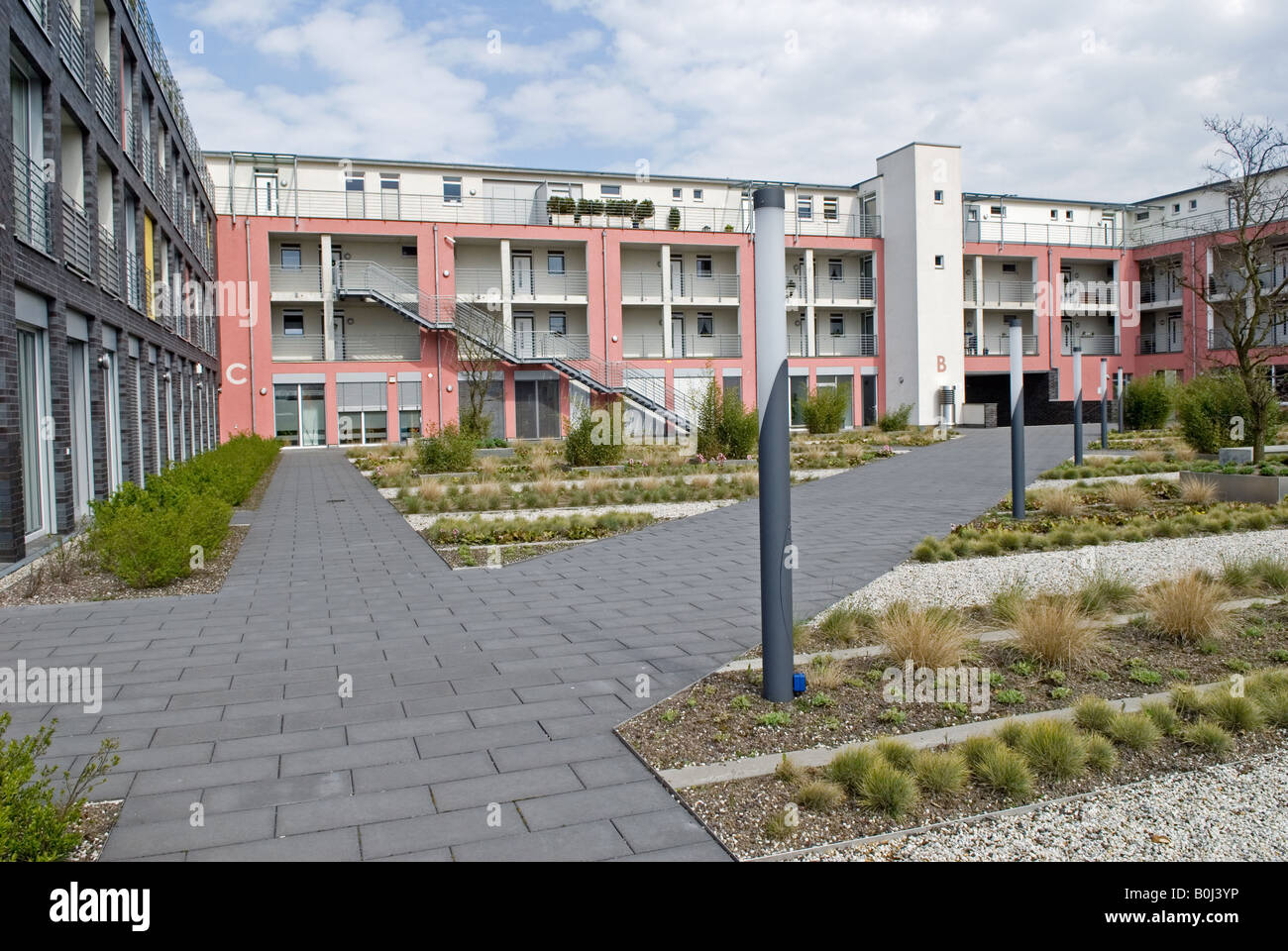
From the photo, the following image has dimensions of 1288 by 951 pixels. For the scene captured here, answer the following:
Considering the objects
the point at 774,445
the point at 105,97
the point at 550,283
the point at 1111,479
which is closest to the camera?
the point at 774,445

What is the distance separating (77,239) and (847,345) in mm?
36971

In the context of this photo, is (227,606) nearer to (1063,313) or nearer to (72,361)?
(72,361)

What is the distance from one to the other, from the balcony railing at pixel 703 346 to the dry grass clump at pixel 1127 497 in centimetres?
2960

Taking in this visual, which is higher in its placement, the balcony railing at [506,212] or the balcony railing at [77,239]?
the balcony railing at [506,212]

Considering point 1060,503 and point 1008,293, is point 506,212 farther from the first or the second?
point 1060,503

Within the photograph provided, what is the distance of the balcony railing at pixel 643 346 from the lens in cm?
4206

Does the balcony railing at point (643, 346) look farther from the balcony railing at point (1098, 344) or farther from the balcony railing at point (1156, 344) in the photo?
the balcony railing at point (1156, 344)

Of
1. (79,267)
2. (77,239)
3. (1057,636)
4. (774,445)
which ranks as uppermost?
(77,239)

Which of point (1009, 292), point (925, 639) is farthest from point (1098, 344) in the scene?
point (925, 639)

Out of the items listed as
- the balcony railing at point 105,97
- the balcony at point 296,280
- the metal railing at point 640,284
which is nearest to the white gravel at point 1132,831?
the balcony railing at point 105,97

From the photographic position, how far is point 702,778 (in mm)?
3900

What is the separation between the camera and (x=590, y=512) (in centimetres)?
1425

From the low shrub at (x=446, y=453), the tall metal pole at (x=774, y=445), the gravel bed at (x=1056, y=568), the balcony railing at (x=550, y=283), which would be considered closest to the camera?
the tall metal pole at (x=774, y=445)
